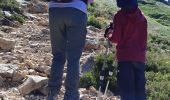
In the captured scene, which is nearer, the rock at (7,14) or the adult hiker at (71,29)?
the adult hiker at (71,29)

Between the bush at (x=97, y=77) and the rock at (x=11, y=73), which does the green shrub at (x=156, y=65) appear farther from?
the rock at (x=11, y=73)

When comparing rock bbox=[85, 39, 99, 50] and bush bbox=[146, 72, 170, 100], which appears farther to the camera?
rock bbox=[85, 39, 99, 50]

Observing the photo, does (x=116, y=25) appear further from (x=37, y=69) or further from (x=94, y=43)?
(x=94, y=43)

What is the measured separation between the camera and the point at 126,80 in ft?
20.0

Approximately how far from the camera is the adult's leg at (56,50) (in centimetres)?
602

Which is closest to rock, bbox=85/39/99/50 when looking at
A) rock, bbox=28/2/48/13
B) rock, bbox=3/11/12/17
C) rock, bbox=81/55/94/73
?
rock, bbox=81/55/94/73

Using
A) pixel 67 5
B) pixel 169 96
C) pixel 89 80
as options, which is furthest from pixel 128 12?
pixel 169 96

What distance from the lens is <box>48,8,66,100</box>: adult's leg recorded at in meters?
6.02

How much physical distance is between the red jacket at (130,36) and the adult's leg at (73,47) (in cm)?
43

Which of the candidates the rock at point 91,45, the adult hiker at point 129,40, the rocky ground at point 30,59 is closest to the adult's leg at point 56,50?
the adult hiker at point 129,40

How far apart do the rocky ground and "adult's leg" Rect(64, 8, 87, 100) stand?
1389 mm

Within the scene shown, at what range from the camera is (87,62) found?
9.53 m

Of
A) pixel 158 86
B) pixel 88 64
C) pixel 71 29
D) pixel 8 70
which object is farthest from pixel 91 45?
pixel 71 29

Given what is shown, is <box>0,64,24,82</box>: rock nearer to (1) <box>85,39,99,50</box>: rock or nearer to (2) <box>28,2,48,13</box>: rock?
(1) <box>85,39,99,50</box>: rock
